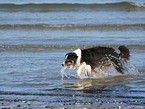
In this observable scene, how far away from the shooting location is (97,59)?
30.7ft

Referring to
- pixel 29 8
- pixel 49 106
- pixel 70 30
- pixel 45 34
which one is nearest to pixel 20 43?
pixel 45 34

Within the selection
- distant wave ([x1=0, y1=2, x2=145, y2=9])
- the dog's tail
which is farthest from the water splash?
distant wave ([x1=0, y1=2, x2=145, y2=9])

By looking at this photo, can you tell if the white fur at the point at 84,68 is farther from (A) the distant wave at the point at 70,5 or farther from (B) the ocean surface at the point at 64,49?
(A) the distant wave at the point at 70,5

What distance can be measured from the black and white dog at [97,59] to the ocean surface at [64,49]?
0.89ft

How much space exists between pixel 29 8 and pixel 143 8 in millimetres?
8532

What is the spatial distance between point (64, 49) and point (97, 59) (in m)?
3.96

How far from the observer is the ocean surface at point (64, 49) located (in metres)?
7.09

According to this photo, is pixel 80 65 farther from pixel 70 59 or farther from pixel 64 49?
pixel 64 49

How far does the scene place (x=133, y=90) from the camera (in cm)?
759

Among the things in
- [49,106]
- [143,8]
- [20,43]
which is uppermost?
[143,8]

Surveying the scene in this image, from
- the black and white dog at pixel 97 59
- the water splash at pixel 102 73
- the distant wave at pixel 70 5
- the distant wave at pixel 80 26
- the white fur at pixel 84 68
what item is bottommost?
the water splash at pixel 102 73

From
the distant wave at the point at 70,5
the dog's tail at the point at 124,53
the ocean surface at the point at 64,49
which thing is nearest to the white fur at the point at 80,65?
the ocean surface at the point at 64,49

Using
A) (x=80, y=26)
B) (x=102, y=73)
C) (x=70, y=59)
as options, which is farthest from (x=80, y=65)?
(x=80, y=26)

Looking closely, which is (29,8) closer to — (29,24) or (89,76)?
(29,24)
